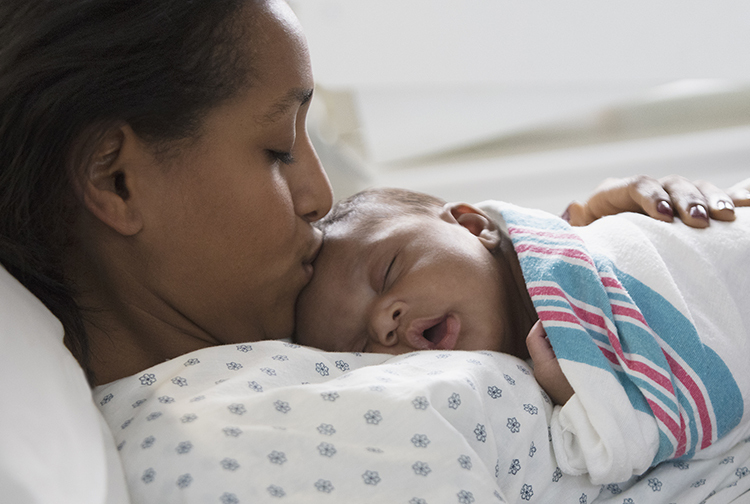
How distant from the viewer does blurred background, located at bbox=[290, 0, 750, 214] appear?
1867 millimetres

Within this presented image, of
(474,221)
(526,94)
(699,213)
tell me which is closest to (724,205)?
(699,213)

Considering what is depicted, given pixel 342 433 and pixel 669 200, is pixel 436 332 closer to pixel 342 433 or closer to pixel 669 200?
pixel 342 433

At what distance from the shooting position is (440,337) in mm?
959

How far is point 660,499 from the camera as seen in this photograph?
2.72ft

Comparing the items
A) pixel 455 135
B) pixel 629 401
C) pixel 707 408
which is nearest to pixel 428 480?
pixel 629 401

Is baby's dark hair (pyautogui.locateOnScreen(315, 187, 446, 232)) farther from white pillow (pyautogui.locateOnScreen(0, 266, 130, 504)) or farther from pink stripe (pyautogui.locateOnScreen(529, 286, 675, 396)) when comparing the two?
white pillow (pyautogui.locateOnScreen(0, 266, 130, 504))

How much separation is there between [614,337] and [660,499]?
205 millimetres

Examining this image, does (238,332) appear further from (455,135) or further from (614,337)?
(455,135)

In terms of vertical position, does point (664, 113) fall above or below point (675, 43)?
below

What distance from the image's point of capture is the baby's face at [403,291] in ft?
3.10

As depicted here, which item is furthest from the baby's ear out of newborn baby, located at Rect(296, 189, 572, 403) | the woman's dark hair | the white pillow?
the white pillow

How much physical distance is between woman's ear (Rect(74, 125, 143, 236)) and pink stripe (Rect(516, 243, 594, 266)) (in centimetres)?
53

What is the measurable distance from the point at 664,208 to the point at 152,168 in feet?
2.47

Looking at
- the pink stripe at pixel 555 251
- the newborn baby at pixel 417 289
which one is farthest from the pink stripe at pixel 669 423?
the pink stripe at pixel 555 251
